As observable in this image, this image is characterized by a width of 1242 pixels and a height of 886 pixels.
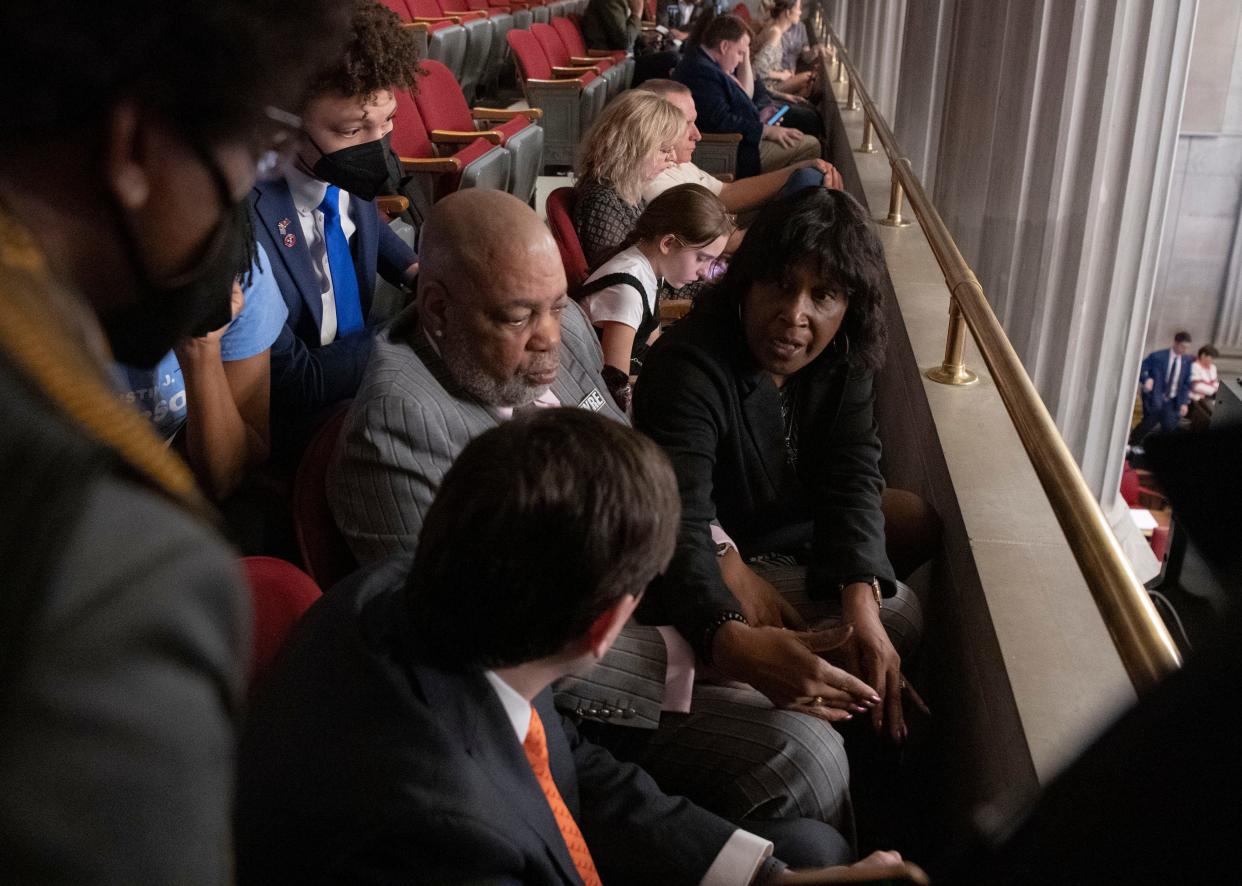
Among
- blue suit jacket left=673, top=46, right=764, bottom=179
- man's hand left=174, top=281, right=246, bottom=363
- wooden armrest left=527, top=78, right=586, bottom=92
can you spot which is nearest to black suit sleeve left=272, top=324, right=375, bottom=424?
man's hand left=174, top=281, right=246, bottom=363

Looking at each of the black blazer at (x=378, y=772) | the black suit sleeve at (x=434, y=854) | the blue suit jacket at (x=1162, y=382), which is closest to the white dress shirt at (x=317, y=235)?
the black blazer at (x=378, y=772)

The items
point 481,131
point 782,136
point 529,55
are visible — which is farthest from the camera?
point 529,55

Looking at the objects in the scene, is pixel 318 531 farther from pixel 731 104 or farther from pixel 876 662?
pixel 731 104

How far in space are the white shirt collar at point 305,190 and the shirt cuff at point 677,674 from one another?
1290 millimetres

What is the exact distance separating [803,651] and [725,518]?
527mm

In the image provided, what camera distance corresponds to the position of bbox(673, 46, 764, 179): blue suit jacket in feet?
19.5

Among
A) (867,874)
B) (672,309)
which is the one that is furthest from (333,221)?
(867,874)

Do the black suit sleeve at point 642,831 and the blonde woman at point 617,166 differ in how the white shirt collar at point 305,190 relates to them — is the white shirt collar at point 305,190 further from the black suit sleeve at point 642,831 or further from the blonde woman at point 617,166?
the black suit sleeve at point 642,831

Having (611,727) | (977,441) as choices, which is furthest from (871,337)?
(611,727)

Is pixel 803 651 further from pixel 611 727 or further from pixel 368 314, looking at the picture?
pixel 368 314

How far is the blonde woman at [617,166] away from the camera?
349 centimetres

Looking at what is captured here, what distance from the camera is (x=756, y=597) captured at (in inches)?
76.4

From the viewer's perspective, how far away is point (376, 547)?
158 centimetres

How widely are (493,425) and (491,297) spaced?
0.23 meters
